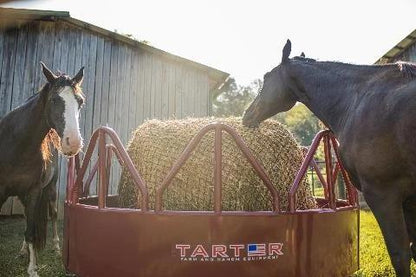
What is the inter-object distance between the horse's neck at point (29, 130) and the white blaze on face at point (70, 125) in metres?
0.68

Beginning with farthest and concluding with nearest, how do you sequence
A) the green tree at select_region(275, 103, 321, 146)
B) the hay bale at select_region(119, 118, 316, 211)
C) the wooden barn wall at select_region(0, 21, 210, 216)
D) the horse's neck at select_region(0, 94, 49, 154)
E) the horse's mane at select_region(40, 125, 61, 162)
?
1. the green tree at select_region(275, 103, 321, 146)
2. the wooden barn wall at select_region(0, 21, 210, 216)
3. the horse's mane at select_region(40, 125, 61, 162)
4. the horse's neck at select_region(0, 94, 49, 154)
5. the hay bale at select_region(119, 118, 316, 211)

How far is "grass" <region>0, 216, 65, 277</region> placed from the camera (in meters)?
4.55

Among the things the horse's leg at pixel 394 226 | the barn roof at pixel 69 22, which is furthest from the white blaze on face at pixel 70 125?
the barn roof at pixel 69 22

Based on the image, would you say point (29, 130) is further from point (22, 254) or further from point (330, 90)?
point (330, 90)

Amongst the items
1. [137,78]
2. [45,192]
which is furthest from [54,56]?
[45,192]

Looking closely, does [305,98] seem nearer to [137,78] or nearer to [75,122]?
[75,122]

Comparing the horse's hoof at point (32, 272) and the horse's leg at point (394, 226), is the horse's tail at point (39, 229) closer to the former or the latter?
the horse's hoof at point (32, 272)

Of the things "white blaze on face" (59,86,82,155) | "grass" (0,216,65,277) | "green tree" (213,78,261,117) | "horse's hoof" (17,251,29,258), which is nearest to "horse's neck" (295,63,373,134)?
"white blaze on face" (59,86,82,155)

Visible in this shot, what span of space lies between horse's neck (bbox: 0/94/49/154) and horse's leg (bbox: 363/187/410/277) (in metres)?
3.84

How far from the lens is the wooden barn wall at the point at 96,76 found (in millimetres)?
9328

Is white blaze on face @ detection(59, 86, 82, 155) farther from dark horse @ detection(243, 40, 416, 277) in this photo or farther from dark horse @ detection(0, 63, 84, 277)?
dark horse @ detection(243, 40, 416, 277)

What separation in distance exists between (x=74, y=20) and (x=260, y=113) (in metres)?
7.20

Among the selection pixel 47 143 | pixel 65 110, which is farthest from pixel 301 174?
pixel 47 143

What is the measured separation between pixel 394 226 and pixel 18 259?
15.0 ft
